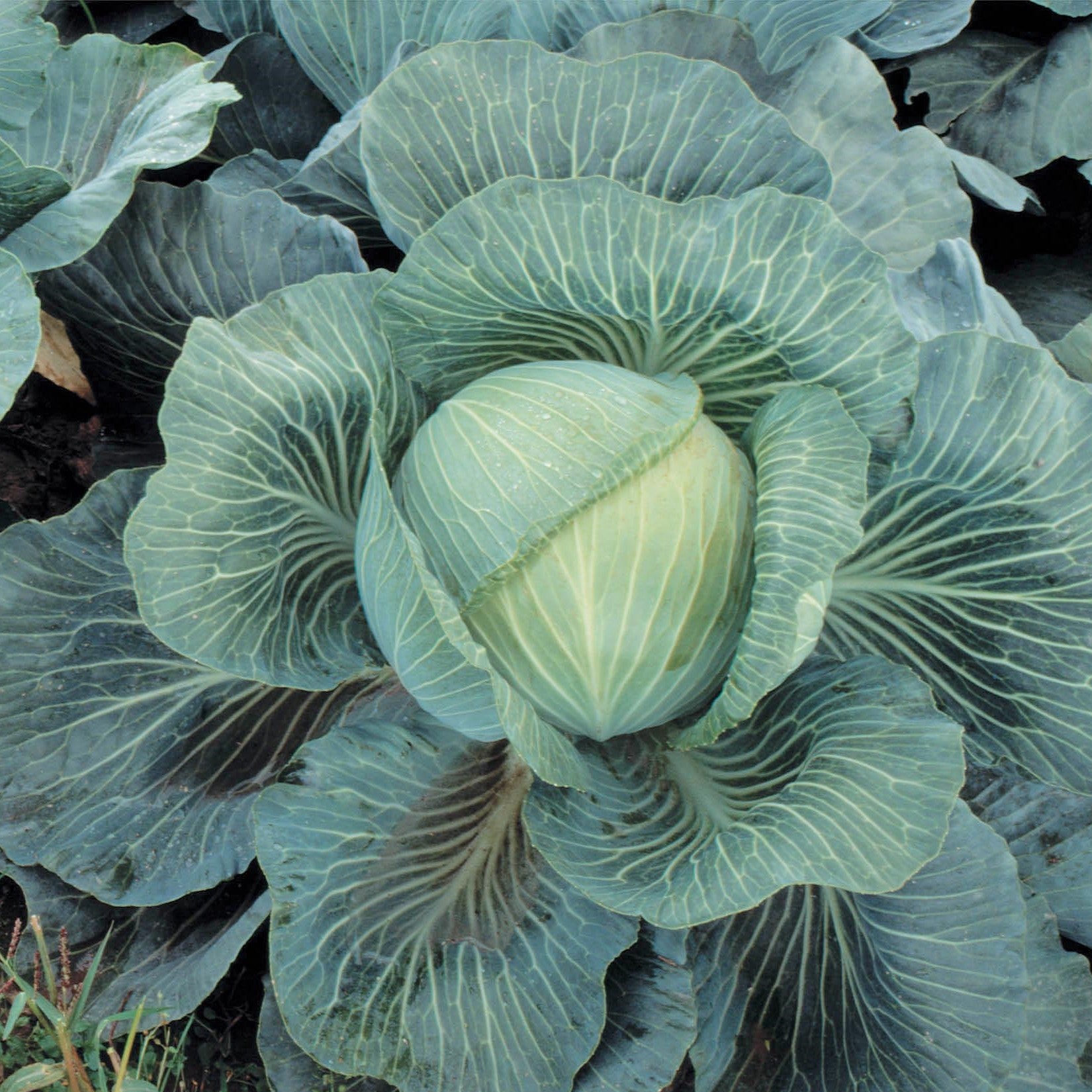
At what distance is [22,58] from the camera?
2115mm

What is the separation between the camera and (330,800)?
5.84 ft

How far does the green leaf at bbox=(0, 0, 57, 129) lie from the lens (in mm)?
2113

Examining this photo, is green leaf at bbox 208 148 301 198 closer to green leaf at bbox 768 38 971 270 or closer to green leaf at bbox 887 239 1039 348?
green leaf at bbox 768 38 971 270

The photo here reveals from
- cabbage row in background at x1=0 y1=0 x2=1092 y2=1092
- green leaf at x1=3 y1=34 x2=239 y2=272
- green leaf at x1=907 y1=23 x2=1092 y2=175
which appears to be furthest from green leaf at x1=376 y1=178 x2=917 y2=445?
green leaf at x1=907 y1=23 x2=1092 y2=175

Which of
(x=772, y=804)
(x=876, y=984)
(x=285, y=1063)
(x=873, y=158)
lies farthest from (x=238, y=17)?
(x=876, y=984)

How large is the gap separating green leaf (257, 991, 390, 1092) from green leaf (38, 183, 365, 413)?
1.28m

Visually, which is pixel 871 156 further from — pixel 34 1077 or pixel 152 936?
pixel 34 1077

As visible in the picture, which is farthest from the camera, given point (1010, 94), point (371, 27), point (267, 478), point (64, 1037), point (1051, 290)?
point (1051, 290)

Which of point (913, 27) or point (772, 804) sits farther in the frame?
point (913, 27)

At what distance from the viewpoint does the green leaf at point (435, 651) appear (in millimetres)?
1458

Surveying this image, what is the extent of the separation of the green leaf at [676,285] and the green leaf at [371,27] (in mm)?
774

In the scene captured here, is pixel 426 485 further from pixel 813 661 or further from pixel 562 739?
pixel 813 661

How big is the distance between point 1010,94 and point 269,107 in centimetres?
186

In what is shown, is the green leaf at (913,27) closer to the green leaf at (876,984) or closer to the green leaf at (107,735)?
the green leaf at (876,984)
